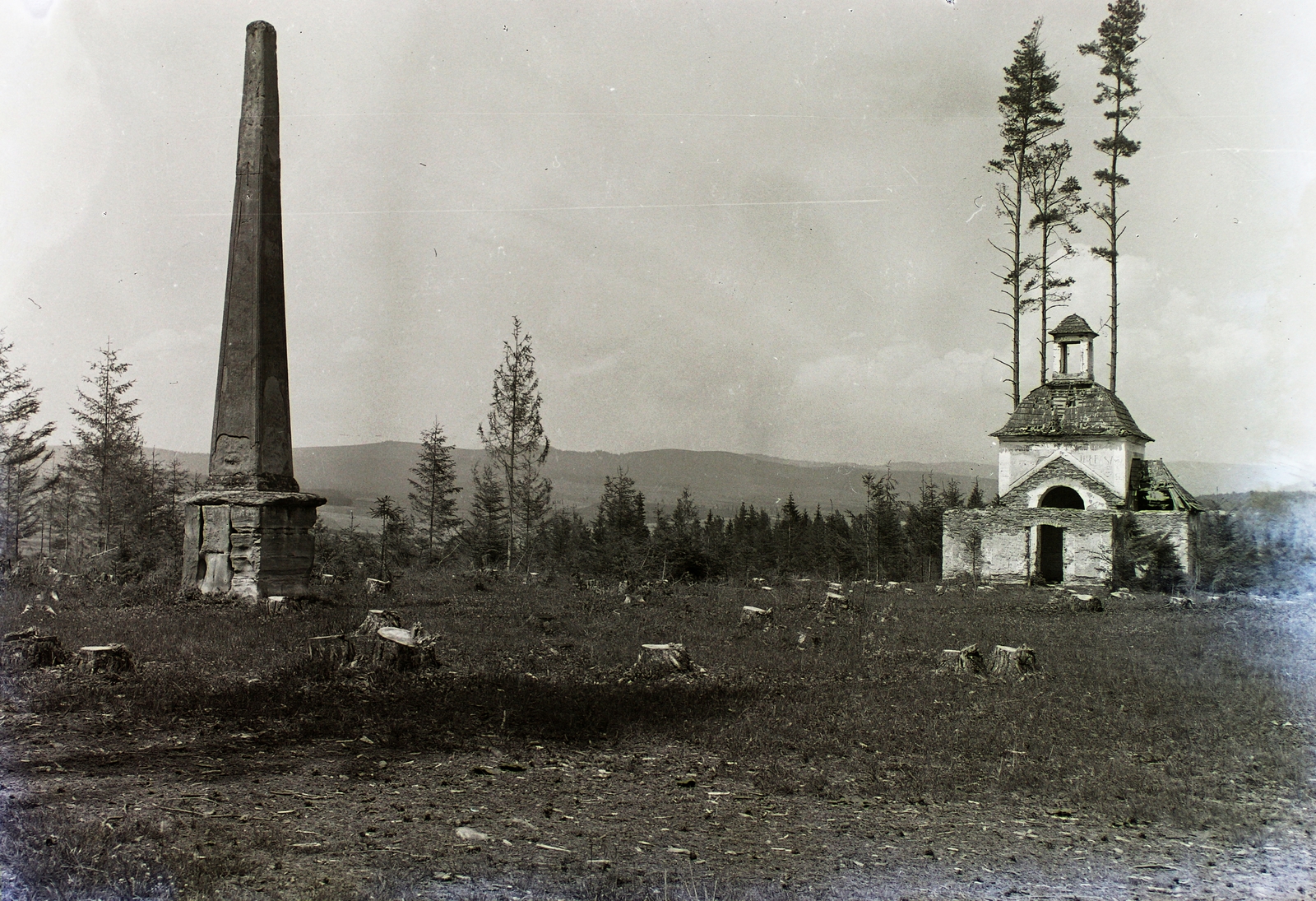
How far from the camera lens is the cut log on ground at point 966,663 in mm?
9508

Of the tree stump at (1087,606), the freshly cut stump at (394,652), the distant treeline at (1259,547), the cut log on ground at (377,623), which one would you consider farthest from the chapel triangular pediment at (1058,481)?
the freshly cut stump at (394,652)

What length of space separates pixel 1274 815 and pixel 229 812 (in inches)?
238

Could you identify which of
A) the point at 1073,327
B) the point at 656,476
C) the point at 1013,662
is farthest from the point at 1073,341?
the point at 656,476

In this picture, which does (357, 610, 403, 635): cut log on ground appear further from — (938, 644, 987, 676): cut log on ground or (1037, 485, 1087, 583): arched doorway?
(1037, 485, 1087, 583): arched doorway

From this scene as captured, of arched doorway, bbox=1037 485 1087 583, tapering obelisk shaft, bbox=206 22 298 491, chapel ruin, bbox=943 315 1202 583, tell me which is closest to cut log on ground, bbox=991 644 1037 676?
tapering obelisk shaft, bbox=206 22 298 491

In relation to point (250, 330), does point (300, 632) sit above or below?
below

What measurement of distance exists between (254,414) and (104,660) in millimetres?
4786

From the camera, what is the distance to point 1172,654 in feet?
36.6

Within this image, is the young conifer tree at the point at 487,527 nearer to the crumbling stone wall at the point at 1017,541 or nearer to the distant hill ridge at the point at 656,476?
the crumbling stone wall at the point at 1017,541

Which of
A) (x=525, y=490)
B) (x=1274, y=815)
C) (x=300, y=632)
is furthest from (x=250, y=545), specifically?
(x=525, y=490)

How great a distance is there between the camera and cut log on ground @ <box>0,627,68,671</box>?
302 inches

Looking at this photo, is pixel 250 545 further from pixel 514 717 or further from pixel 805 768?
pixel 805 768

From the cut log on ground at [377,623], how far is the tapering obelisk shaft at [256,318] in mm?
3264

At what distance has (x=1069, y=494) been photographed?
28.9 m
